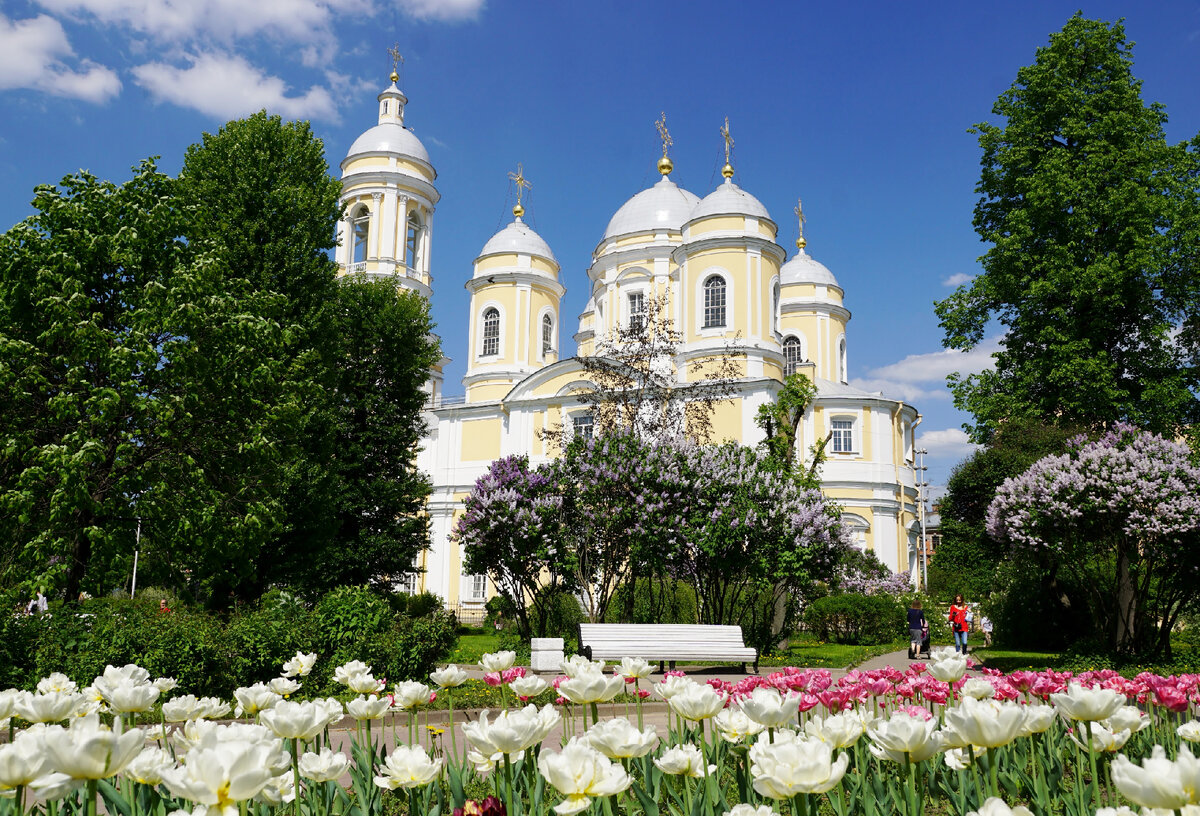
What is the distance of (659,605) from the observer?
2077 cm

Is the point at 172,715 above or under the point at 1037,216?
under

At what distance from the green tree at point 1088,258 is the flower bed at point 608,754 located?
16880 mm

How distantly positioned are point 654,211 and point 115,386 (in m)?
31.5

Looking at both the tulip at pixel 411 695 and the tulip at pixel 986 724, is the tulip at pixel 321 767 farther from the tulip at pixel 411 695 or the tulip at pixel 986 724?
the tulip at pixel 986 724

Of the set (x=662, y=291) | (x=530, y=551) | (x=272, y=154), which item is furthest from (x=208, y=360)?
(x=662, y=291)

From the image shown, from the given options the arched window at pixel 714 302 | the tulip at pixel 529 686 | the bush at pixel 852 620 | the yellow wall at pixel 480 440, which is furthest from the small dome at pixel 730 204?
the tulip at pixel 529 686

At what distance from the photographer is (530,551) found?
17.5m

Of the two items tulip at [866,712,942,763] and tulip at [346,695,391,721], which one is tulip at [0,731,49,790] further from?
tulip at [866,712,942,763]

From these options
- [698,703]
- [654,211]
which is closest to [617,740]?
[698,703]

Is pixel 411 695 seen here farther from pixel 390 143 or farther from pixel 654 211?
pixel 654 211

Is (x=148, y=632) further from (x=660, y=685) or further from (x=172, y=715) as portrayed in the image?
(x=660, y=685)

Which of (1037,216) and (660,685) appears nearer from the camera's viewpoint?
(660,685)

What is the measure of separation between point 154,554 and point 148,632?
25.0 feet

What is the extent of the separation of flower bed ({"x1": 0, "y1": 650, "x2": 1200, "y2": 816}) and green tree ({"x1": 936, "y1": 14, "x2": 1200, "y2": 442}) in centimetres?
1688
